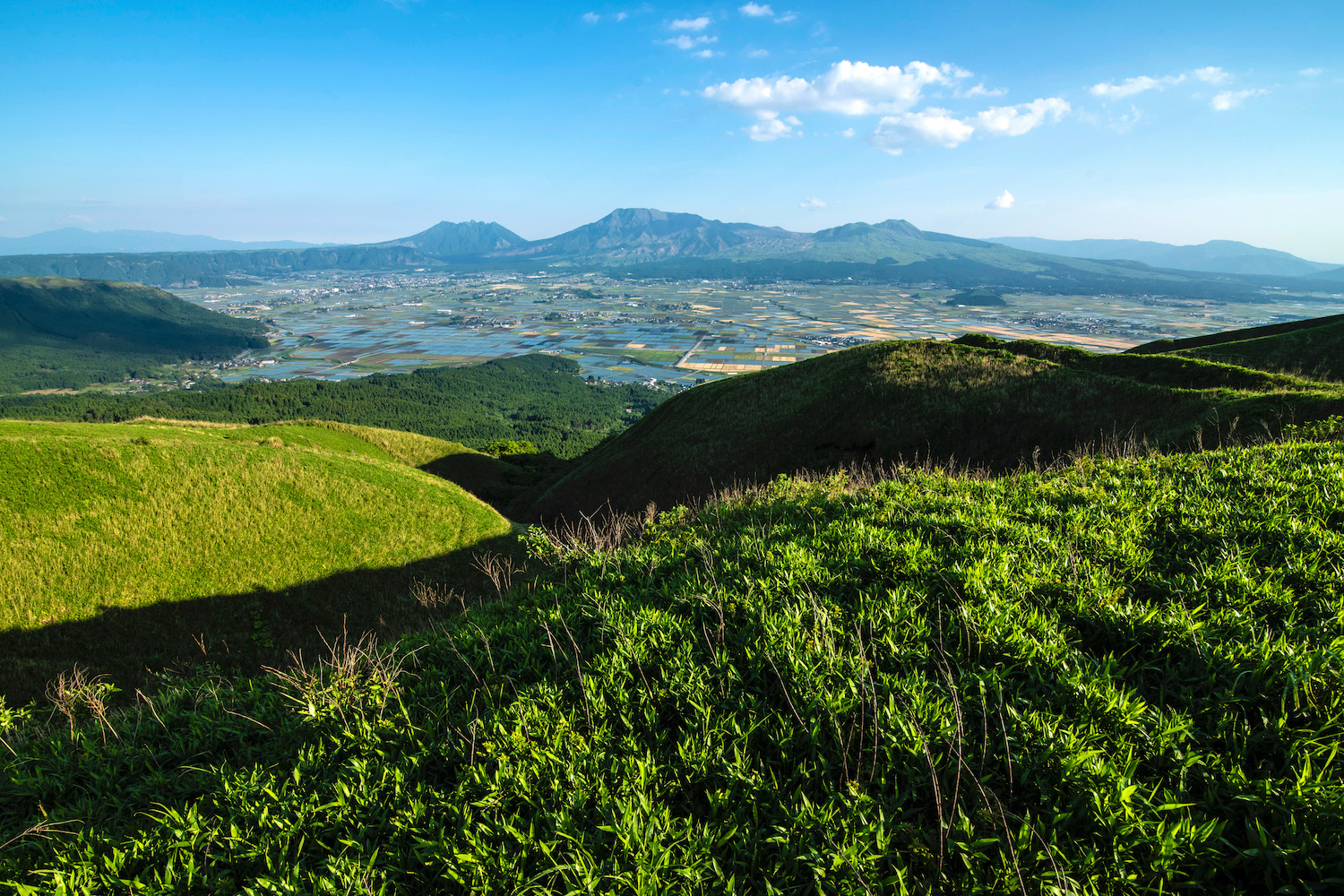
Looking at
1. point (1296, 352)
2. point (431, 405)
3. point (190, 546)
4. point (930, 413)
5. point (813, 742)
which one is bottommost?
point (431, 405)

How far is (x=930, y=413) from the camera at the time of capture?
29.4 m

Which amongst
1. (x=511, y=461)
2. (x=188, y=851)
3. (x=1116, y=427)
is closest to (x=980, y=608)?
(x=188, y=851)

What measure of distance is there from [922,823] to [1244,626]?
3.29 meters

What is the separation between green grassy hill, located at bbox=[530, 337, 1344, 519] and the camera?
21.4 meters

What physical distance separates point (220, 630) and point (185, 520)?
6906 millimetres

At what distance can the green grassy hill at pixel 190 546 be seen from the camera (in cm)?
1420

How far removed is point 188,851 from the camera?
3752 millimetres

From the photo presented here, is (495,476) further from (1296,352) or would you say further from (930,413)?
(1296,352)

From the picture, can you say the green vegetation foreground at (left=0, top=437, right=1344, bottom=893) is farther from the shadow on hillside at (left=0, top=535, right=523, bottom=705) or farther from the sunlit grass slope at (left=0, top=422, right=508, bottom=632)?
the sunlit grass slope at (left=0, top=422, right=508, bottom=632)

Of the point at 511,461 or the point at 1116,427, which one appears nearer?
the point at 1116,427

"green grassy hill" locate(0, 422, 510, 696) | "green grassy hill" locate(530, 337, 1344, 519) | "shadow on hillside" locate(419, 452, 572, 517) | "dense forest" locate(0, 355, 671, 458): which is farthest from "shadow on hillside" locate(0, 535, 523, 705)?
"dense forest" locate(0, 355, 671, 458)

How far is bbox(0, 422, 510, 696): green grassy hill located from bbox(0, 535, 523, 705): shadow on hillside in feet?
0.16

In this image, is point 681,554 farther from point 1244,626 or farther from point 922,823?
point 1244,626

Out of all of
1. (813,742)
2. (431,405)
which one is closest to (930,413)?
(813,742)
